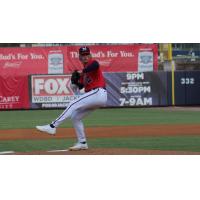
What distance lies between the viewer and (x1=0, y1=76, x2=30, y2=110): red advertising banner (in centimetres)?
2841

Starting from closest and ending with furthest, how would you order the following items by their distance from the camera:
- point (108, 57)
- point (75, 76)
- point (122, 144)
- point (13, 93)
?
point (75, 76) → point (122, 144) → point (13, 93) → point (108, 57)

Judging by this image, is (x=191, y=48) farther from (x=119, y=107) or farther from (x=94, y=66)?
(x=94, y=66)

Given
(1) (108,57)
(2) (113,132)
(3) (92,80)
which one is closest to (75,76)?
(3) (92,80)

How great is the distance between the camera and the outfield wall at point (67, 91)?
28453 millimetres

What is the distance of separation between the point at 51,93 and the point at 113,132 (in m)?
13.9

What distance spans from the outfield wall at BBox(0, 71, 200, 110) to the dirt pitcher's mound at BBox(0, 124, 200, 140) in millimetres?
12000

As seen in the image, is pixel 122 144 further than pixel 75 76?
Yes

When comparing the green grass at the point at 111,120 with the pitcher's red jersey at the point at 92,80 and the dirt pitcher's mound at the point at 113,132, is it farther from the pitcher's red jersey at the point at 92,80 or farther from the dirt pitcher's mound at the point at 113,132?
the pitcher's red jersey at the point at 92,80

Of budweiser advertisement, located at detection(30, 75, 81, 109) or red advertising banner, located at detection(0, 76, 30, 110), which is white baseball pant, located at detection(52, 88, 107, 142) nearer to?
budweiser advertisement, located at detection(30, 75, 81, 109)

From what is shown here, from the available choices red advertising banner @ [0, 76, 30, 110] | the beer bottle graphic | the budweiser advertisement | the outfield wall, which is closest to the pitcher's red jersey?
the outfield wall

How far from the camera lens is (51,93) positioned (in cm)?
2850

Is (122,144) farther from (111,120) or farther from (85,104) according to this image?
(111,120)

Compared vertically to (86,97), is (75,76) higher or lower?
higher

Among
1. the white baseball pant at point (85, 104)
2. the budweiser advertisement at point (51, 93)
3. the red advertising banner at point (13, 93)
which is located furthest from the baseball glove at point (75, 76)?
the red advertising banner at point (13, 93)
